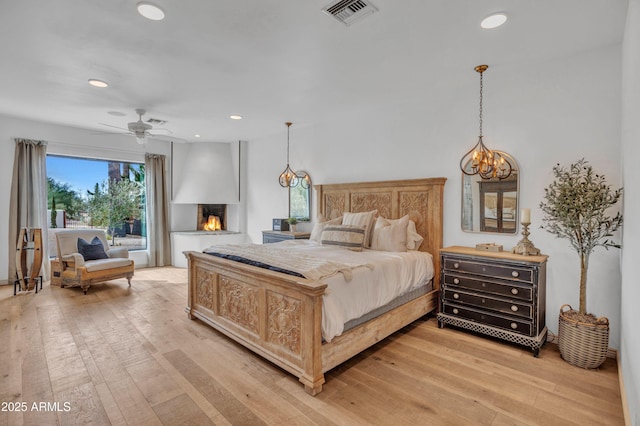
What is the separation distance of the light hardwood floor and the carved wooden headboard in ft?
3.61

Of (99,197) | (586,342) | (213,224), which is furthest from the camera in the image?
(213,224)

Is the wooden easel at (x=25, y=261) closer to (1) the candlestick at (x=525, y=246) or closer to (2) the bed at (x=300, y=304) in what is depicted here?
(2) the bed at (x=300, y=304)

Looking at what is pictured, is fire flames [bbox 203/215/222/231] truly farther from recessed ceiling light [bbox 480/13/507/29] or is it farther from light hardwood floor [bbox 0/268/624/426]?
recessed ceiling light [bbox 480/13/507/29]

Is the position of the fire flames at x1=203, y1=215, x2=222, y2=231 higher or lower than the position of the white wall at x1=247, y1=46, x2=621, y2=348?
lower

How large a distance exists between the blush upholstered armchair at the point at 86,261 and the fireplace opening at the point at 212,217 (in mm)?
Answer: 2119

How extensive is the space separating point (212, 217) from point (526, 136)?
624cm

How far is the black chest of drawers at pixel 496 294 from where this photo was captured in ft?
9.44

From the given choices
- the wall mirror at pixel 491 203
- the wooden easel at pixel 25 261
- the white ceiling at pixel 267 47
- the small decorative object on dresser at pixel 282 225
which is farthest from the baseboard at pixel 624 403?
the wooden easel at pixel 25 261

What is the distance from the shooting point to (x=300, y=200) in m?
5.73

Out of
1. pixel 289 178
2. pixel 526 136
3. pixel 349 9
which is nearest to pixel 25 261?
pixel 289 178

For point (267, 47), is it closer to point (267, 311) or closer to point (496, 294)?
point (267, 311)

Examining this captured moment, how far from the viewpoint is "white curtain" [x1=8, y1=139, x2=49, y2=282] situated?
5129 millimetres

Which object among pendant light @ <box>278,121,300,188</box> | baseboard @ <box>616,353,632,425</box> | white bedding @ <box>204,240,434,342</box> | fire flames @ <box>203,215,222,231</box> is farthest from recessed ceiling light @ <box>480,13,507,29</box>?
fire flames @ <box>203,215,222,231</box>

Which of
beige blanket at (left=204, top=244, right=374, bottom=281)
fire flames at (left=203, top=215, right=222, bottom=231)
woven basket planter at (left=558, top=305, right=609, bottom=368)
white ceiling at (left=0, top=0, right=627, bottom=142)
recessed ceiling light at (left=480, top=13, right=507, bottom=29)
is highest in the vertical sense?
white ceiling at (left=0, top=0, right=627, bottom=142)
